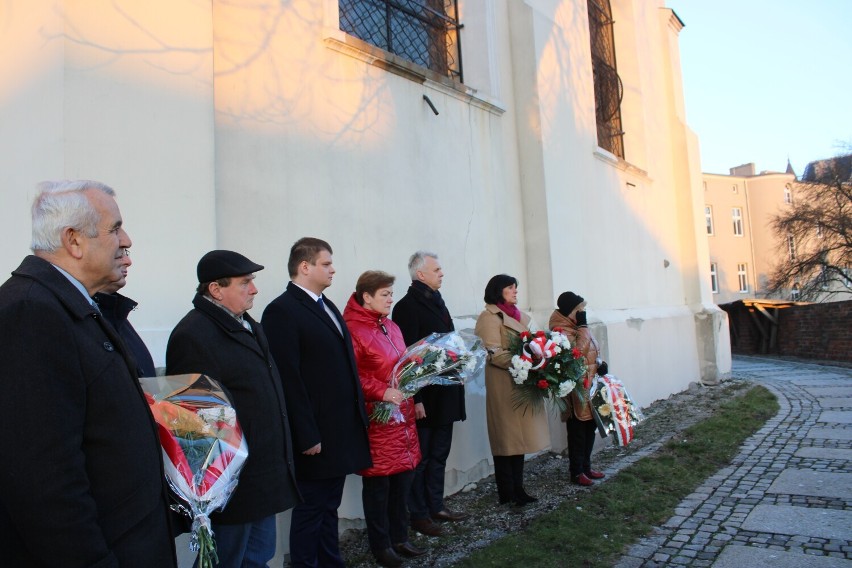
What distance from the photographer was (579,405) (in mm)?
5984

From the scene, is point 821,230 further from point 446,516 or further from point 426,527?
point 426,527

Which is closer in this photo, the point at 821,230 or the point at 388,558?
the point at 388,558

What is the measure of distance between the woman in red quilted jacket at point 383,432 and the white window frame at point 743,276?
42.2 meters

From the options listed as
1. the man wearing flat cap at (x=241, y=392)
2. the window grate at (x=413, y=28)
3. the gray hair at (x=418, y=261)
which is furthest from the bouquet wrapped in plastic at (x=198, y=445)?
the window grate at (x=413, y=28)

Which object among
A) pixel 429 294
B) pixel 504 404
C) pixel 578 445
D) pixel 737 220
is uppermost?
pixel 737 220

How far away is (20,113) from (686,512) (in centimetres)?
516

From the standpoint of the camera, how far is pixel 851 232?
92.3 ft

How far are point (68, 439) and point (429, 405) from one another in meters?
3.40

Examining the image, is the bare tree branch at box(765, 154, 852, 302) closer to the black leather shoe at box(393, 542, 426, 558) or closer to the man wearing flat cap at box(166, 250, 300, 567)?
the black leather shoe at box(393, 542, 426, 558)

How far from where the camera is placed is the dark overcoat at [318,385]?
3.56 meters

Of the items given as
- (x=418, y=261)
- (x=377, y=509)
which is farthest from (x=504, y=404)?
(x=377, y=509)

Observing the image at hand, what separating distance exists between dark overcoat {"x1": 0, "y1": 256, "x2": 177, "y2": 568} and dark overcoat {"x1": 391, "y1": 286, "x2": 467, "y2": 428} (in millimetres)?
3026

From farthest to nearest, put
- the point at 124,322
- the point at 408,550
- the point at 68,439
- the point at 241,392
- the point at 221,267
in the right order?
1. the point at 408,550
2. the point at 221,267
3. the point at 241,392
4. the point at 124,322
5. the point at 68,439

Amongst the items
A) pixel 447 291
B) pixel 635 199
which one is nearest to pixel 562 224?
pixel 447 291
